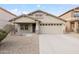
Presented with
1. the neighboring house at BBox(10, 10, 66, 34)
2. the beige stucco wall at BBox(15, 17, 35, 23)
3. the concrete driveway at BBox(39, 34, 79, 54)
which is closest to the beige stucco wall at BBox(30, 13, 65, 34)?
the neighboring house at BBox(10, 10, 66, 34)

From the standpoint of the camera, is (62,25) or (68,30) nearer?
(68,30)

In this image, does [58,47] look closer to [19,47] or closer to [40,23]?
[19,47]

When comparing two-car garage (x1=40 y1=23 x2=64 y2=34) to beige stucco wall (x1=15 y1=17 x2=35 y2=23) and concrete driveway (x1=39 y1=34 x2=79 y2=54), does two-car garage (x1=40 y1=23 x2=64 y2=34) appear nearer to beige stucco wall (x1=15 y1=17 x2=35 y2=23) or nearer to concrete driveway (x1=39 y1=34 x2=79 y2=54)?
beige stucco wall (x1=15 y1=17 x2=35 y2=23)

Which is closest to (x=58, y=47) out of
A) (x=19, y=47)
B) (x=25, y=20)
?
(x=19, y=47)

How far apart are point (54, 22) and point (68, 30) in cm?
265

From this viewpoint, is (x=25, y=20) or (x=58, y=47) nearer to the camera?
(x=58, y=47)

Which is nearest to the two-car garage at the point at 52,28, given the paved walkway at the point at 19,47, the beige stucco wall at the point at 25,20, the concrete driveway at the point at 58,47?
the beige stucco wall at the point at 25,20

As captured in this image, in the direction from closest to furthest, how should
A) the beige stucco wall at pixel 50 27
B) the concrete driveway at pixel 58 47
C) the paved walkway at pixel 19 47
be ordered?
the paved walkway at pixel 19 47, the concrete driveway at pixel 58 47, the beige stucco wall at pixel 50 27

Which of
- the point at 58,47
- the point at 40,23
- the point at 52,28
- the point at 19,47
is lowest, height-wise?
the point at 52,28

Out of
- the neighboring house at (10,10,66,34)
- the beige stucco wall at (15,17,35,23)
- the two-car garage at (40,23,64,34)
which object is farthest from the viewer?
the beige stucco wall at (15,17,35,23)

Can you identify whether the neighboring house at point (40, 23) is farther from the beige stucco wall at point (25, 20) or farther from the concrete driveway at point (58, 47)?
the concrete driveway at point (58, 47)

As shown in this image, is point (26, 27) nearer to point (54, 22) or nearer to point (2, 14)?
point (54, 22)
